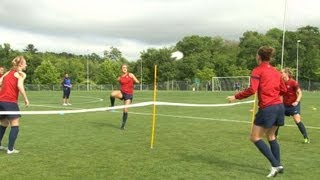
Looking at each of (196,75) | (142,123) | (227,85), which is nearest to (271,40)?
(196,75)

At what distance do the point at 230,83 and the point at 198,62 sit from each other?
3437 centimetres

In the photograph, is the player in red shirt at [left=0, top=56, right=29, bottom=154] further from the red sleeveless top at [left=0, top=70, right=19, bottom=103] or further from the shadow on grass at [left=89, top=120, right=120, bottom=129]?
the shadow on grass at [left=89, top=120, right=120, bottom=129]

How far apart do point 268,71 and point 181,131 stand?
7.10 m

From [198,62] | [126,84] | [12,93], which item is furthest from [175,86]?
[12,93]

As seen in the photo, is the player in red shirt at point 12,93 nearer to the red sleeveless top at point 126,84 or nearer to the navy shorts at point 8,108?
the navy shorts at point 8,108

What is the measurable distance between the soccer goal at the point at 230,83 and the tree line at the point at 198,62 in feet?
59.4

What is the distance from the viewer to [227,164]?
9281 millimetres

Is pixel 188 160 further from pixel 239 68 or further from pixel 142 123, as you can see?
pixel 239 68

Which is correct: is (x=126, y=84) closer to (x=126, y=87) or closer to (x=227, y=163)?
(x=126, y=87)

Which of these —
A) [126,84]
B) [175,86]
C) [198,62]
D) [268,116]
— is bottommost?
[175,86]

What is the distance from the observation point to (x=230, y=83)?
84.2 metres

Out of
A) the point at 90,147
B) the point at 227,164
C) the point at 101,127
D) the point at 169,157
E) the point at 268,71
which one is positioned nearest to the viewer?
the point at 268,71

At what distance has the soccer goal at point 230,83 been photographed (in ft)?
258

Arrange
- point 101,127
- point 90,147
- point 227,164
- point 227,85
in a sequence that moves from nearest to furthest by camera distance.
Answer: point 227,164
point 90,147
point 101,127
point 227,85
